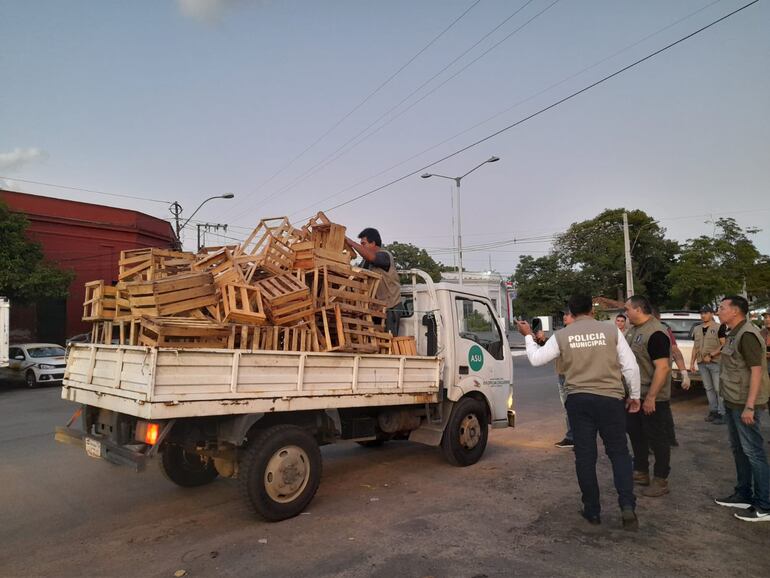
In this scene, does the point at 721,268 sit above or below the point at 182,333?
above

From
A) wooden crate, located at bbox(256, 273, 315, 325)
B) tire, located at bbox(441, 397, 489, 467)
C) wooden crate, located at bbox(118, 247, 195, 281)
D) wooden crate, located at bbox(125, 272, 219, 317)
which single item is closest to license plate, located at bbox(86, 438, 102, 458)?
wooden crate, located at bbox(125, 272, 219, 317)

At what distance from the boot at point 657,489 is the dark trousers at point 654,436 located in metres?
0.05

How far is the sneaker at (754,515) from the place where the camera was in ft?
15.3

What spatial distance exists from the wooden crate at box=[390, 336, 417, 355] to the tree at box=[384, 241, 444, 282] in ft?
142

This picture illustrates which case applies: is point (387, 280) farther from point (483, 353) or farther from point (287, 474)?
point (287, 474)

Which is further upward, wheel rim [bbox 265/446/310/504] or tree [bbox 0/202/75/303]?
tree [bbox 0/202/75/303]

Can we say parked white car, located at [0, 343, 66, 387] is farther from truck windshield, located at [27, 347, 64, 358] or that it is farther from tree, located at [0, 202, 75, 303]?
tree, located at [0, 202, 75, 303]

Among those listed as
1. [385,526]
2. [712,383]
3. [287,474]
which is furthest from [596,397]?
[712,383]

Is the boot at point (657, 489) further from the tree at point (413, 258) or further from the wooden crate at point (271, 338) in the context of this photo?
the tree at point (413, 258)

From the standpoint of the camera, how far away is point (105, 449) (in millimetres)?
4723

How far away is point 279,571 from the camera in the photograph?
382 cm

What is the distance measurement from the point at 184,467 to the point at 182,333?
2048 millimetres

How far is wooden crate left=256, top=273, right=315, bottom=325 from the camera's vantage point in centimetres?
525

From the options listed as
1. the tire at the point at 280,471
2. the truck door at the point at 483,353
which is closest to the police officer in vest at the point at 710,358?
the truck door at the point at 483,353
